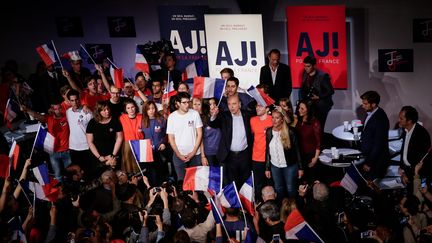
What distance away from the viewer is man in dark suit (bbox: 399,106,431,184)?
7.18 metres

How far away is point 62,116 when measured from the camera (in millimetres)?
8562

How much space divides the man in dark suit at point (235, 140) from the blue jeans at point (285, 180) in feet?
1.58

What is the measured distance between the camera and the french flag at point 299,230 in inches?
215

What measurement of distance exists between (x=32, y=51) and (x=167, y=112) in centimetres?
623

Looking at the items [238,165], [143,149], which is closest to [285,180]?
[238,165]

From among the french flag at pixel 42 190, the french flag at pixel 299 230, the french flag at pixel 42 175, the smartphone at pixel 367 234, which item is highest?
the french flag at pixel 42 175

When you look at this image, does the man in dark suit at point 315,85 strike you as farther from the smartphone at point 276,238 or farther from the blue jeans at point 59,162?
the smartphone at point 276,238

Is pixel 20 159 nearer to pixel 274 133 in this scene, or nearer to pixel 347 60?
pixel 274 133

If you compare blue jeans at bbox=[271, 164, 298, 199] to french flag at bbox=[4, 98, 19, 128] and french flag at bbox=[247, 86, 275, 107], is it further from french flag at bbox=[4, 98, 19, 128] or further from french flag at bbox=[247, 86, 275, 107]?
french flag at bbox=[4, 98, 19, 128]

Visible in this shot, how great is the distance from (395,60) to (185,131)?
14.7 feet

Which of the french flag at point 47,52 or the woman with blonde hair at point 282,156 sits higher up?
the french flag at point 47,52

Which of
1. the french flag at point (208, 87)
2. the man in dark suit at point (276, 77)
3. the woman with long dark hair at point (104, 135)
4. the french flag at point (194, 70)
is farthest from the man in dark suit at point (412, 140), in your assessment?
the woman with long dark hair at point (104, 135)

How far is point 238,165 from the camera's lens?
25.9ft

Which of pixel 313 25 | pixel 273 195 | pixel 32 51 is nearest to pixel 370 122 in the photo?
pixel 273 195
